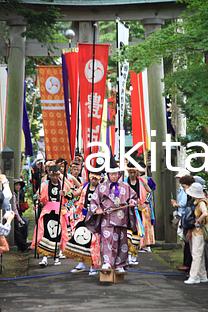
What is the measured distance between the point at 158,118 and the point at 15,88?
11.4ft

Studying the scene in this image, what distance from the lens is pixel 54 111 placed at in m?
20.7

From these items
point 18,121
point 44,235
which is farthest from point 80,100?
point 44,235

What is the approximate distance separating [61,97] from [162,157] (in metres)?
3.06

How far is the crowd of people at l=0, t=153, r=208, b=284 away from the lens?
42.4ft

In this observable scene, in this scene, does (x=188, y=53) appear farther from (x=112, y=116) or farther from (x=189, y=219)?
(x=112, y=116)

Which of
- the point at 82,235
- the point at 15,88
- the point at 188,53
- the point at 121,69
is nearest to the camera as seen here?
the point at 188,53

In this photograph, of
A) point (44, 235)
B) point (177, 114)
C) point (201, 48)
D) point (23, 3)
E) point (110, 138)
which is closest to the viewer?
point (201, 48)

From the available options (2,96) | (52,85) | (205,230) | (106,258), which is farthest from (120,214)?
(52,85)

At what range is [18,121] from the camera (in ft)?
64.5

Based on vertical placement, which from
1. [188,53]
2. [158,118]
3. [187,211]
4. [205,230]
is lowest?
[205,230]

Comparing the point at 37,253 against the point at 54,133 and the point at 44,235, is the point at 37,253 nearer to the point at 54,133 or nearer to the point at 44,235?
the point at 44,235

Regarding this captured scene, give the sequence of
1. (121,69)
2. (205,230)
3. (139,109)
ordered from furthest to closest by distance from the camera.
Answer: (139,109)
(121,69)
(205,230)

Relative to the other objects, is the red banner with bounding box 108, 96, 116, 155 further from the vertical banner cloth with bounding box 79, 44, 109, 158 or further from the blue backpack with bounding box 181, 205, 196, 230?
the blue backpack with bounding box 181, 205, 196, 230

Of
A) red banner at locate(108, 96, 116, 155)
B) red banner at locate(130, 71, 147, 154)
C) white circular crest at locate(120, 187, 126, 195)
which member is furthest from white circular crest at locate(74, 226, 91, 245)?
red banner at locate(108, 96, 116, 155)
